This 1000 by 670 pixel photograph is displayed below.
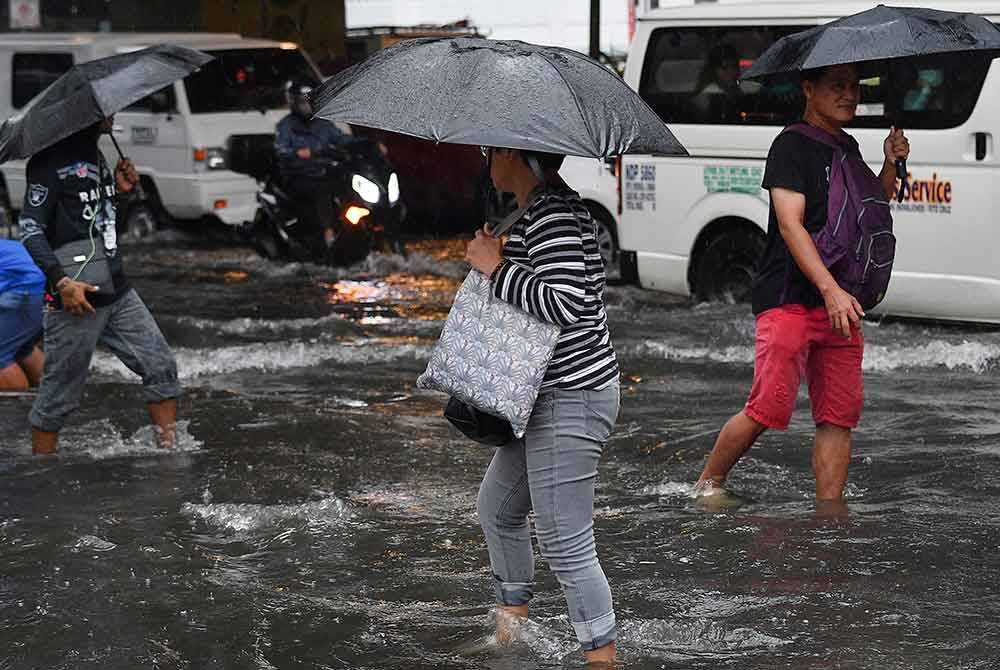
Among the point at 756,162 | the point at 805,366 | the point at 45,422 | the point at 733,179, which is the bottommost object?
the point at 45,422

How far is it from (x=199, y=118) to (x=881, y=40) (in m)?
11.3

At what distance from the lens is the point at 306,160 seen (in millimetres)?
14117

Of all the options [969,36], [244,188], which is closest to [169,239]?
[244,188]

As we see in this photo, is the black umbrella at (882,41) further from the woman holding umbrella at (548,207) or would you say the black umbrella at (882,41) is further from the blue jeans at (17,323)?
the blue jeans at (17,323)

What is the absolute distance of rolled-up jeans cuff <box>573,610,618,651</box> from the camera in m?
4.42

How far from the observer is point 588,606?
174 inches

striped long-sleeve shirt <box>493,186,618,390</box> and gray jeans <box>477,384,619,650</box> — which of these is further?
gray jeans <box>477,384,619,650</box>

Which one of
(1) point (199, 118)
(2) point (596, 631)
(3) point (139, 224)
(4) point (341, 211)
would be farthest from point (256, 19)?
(2) point (596, 631)

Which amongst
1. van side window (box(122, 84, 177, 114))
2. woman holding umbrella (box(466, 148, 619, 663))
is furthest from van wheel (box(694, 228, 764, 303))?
van side window (box(122, 84, 177, 114))

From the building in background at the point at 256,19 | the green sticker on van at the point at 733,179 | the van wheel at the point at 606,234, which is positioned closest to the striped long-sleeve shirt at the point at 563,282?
the green sticker on van at the point at 733,179

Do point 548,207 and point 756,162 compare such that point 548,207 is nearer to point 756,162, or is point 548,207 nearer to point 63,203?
point 63,203

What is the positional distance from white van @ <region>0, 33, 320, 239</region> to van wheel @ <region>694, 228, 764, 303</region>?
598cm

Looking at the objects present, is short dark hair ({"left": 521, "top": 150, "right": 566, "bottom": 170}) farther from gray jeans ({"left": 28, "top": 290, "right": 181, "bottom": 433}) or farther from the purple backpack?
gray jeans ({"left": 28, "top": 290, "right": 181, "bottom": 433})

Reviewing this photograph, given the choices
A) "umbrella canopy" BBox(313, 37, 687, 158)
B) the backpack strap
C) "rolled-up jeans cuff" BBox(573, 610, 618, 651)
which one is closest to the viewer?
"umbrella canopy" BBox(313, 37, 687, 158)
